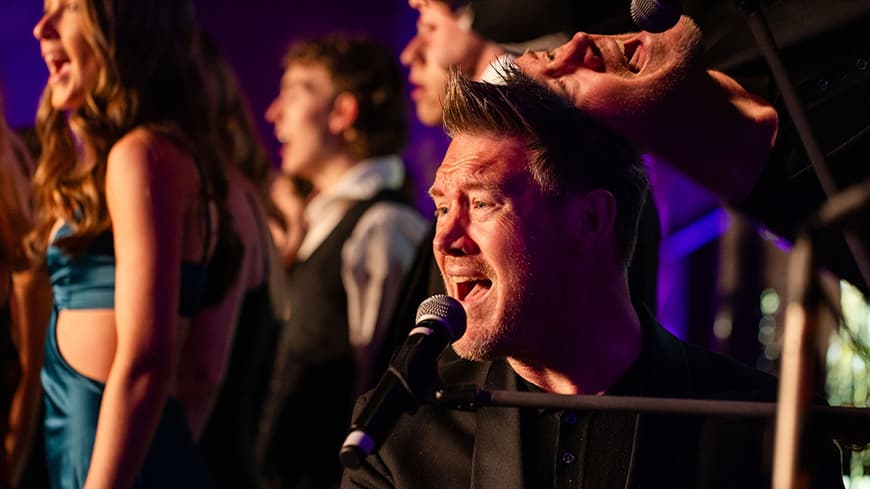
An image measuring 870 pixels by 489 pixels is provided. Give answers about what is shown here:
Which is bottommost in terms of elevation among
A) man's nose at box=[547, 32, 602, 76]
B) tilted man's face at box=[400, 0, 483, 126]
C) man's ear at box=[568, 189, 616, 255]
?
man's ear at box=[568, 189, 616, 255]

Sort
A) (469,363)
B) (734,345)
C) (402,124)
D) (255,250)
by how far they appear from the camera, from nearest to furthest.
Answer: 1. (469,363)
2. (255,250)
3. (402,124)
4. (734,345)

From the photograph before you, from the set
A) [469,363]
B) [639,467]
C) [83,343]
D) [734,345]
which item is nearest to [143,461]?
[83,343]

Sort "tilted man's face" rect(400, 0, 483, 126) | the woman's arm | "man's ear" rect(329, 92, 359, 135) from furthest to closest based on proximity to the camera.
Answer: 1. "man's ear" rect(329, 92, 359, 135)
2. "tilted man's face" rect(400, 0, 483, 126)
3. the woman's arm

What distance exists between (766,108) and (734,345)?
146 inches

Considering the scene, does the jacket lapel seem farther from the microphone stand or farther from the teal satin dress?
→ the teal satin dress

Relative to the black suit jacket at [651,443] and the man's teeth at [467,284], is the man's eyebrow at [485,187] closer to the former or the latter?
the man's teeth at [467,284]

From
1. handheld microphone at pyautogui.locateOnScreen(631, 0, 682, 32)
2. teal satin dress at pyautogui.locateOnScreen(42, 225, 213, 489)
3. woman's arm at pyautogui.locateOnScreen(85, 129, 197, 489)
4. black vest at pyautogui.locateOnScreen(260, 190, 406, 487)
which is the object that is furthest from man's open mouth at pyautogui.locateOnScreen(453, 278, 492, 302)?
black vest at pyautogui.locateOnScreen(260, 190, 406, 487)

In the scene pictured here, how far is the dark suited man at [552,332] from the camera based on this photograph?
1.87m

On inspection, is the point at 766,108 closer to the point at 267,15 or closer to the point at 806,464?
the point at 806,464

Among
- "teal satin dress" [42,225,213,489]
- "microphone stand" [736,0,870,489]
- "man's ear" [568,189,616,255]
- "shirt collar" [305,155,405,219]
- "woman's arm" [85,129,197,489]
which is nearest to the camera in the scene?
"microphone stand" [736,0,870,489]

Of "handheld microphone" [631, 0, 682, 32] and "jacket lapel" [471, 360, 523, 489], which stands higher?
"handheld microphone" [631, 0, 682, 32]

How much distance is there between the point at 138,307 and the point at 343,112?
246 cm

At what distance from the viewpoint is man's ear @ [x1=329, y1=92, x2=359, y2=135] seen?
4.81 metres

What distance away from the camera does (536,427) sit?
1.94 m
